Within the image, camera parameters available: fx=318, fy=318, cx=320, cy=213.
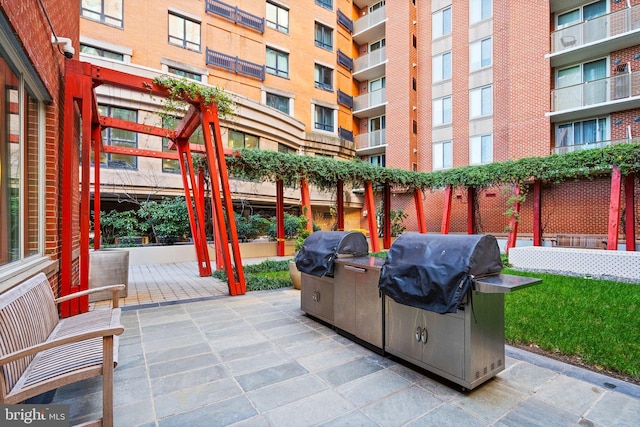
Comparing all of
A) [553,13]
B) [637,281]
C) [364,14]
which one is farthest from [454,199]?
[364,14]

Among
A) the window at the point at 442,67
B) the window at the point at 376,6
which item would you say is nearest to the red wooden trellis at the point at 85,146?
the window at the point at 442,67

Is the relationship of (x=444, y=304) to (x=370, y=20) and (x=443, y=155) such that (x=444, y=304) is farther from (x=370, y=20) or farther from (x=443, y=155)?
(x=370, y=20)

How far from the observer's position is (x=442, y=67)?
1936 cm

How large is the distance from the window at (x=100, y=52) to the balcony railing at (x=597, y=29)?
65.6 ft

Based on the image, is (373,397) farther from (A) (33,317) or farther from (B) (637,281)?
(B) (637,281)

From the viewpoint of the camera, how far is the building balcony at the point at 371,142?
2207cm

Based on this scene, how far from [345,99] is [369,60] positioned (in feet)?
10.5

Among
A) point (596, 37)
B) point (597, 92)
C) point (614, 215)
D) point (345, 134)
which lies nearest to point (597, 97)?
point (597, 92)

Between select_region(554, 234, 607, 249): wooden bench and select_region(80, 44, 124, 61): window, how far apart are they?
20.6 metres

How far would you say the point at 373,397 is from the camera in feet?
8.82

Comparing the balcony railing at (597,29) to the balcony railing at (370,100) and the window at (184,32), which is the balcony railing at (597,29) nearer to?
the balcony railing at (370,100)

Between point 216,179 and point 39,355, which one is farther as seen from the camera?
point 216,179

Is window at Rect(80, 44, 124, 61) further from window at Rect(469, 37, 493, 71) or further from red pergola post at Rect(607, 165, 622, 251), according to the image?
red pergola post at Rect(607, 165, 622, 251)

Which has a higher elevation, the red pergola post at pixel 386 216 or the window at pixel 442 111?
the window at pixel 442 111
